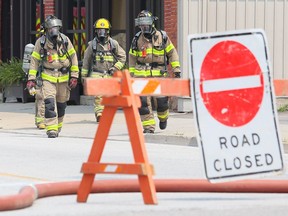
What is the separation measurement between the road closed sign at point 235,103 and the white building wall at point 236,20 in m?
12.3

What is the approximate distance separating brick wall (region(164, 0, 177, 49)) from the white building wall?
0.30 m

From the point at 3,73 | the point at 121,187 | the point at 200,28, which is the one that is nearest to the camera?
the point at 121,187

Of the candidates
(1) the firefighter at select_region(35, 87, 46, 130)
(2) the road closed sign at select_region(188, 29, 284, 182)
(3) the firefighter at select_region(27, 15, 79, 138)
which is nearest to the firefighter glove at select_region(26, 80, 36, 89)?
(3) the firefighter at select_region(27, 15, 79, 138)

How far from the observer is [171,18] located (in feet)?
75.9

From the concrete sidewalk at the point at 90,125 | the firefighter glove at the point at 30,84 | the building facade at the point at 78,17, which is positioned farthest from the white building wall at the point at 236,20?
the firefighter glove at the point at 30,84

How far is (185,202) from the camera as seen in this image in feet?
32.8

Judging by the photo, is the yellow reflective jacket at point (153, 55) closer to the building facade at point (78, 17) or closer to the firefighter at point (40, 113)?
the firefighter at point (40, 113)

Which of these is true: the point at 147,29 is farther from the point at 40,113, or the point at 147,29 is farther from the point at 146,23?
the point at 40,113

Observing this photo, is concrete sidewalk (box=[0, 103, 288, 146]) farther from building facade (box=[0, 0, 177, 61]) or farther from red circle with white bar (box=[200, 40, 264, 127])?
red circle with white bar (box=[200, 40, 264, 127])

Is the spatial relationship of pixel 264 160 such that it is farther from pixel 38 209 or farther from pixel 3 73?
pixel 3 73

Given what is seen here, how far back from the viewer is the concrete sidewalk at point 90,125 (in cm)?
1728

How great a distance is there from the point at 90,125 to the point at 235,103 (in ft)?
33.9

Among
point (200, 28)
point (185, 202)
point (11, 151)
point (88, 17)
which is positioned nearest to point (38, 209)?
point (185, 202)

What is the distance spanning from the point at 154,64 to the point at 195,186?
8.22 m
